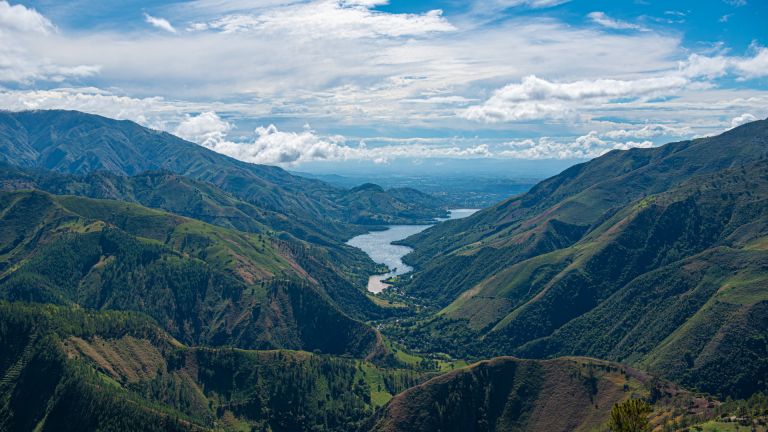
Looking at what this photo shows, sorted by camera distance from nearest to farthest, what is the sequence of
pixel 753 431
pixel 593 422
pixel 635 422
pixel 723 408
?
pixel 635 422, pixel 753 431, pixel 723 408, pixel 593 422

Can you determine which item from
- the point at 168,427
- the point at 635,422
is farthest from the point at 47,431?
the point at 635,422

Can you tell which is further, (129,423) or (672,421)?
(129,423)

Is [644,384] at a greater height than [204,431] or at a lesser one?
greater

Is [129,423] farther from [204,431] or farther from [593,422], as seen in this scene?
[593,422]

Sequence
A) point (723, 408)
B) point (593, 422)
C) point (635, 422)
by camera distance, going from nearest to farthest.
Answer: point (635, 422), point (723, 408), point (593, 422)

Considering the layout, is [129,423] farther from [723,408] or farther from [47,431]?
[723,408]

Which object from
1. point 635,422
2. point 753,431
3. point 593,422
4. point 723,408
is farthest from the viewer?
point 593,422

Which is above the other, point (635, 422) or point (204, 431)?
point (635, 422)

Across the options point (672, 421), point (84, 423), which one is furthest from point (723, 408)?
point (84, 423)

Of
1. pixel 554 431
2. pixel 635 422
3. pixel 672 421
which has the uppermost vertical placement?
pixel 635 422
